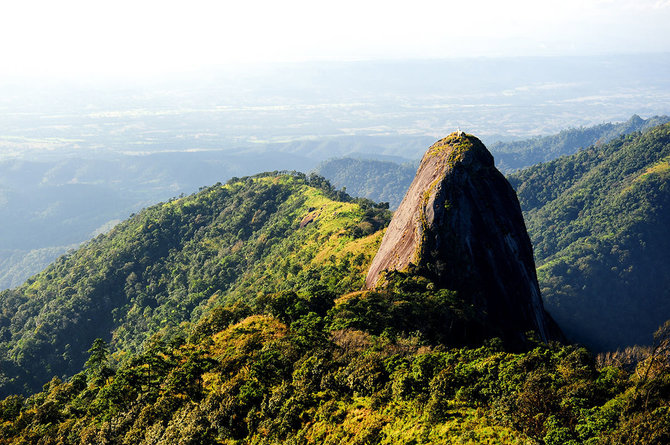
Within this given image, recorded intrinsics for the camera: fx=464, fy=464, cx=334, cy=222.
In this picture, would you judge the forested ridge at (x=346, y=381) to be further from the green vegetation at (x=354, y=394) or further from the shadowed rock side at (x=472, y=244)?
the shadowed rock side at (x=472, y=244)

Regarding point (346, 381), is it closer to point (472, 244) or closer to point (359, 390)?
point (359, 390)

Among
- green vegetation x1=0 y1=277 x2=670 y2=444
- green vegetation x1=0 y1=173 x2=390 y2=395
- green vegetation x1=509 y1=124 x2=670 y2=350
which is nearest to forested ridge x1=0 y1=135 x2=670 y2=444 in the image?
green vegetation x1=0 y1=277 x2=670 y2=444

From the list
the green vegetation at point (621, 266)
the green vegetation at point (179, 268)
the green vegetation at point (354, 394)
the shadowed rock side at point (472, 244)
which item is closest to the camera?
the green vegetation at point (354, 394)

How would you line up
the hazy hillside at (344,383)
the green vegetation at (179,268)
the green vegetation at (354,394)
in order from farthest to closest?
the green vegetation at (179,268), the hazy hillside at (344,383), the green vegetation at (354,394)

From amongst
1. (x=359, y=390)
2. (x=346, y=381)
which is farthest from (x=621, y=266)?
(x=346, y=381)

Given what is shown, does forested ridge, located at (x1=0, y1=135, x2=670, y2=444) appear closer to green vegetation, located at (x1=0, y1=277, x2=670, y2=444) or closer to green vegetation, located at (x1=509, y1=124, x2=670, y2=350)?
green vegetation, located at (x1=0, y1=277, x2=670, y2=444)

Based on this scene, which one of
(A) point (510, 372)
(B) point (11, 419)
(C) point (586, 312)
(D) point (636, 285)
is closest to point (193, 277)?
(B) point (11, 419)

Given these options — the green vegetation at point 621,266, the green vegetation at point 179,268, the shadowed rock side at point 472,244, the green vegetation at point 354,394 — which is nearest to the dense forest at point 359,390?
the green vegetation at point 354,394
